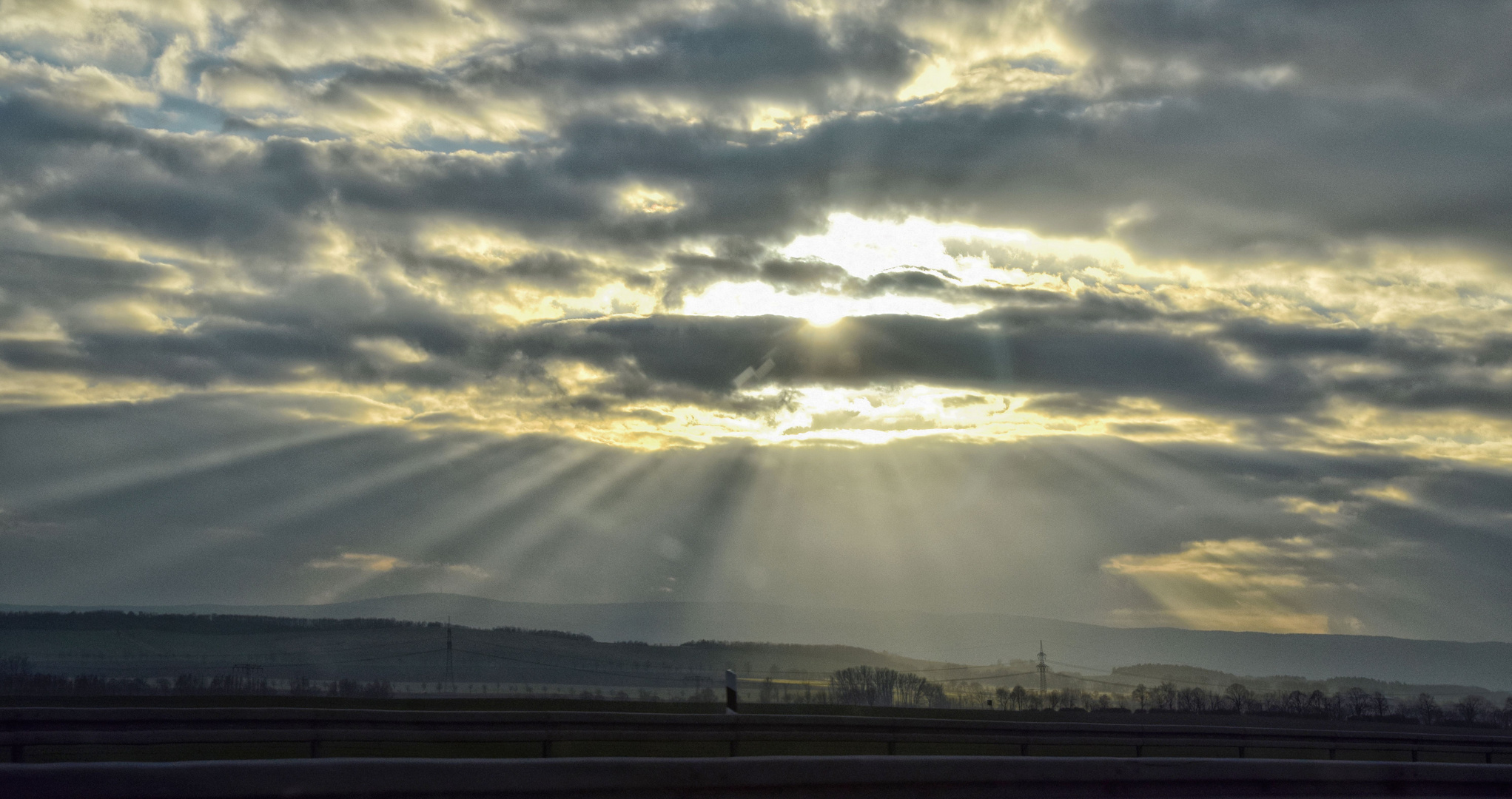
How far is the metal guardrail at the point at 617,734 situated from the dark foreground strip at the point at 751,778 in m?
11.1

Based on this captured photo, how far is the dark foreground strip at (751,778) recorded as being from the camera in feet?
21.4

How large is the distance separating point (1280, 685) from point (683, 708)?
148094mm

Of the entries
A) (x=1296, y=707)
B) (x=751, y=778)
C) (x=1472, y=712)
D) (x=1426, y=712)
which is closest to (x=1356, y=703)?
(x=1472, y=712)

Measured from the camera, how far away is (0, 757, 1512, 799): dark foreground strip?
653 centimetres

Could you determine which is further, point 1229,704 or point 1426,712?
point 1229,704

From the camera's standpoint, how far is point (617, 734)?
69.3 feet

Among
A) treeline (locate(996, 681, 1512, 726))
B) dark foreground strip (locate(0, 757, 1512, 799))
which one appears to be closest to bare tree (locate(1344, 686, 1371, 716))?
treeline (locate(996, 681, 1512, 726))

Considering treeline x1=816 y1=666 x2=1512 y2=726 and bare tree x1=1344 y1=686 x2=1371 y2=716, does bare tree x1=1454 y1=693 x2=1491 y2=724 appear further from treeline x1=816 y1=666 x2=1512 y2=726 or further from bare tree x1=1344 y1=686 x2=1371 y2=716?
bare tree x1=1344 y1=686 x2=1371 y2=716

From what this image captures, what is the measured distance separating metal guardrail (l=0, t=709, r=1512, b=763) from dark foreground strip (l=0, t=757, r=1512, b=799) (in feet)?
36.5

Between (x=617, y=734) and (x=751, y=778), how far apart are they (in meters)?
14.0

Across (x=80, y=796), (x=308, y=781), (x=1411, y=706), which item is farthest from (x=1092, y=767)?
(x=1411, y=706)

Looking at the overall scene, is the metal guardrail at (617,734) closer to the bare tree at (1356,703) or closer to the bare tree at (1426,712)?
the bare tree at (1426,712)

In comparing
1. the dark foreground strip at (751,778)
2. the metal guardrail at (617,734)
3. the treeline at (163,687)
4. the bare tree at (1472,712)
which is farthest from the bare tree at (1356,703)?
the treeline at (163,687)

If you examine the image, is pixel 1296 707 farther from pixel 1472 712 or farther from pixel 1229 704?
pixel 1229 704
